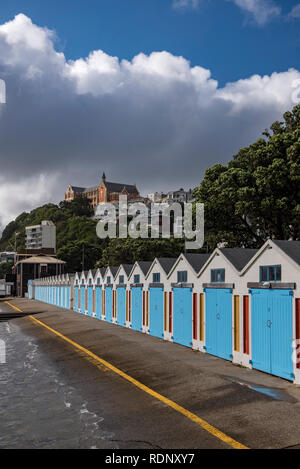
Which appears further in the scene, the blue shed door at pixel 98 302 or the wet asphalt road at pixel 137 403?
the blue shed door at pixel 98 302

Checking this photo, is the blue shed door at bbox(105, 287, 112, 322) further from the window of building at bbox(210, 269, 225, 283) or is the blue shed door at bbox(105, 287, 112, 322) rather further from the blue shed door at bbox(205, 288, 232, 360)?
the window of building at bbox(210, 269, 225, 283)

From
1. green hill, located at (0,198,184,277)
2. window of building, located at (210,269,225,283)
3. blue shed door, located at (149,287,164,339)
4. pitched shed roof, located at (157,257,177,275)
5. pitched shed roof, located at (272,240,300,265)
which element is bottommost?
blue shed door, located at (149,287,164,339)

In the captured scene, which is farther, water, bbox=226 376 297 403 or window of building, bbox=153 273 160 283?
window of building, bbox=153 273 160 283

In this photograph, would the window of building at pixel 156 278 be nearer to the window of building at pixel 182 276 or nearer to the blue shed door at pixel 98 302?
the window of building at pixel 182 276

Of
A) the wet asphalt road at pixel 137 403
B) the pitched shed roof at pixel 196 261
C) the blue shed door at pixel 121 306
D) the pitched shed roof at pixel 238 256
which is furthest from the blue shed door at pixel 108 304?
the pitched shed roof at pixel 238 256

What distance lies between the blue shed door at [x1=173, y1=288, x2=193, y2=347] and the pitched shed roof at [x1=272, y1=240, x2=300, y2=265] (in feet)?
22.7

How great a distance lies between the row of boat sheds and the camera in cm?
1452

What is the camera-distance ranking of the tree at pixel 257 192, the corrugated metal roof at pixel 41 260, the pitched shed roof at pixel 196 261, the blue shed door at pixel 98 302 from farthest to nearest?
the corrugated metal roof at pixel 41 260
the blue shed door at pixel 98 302
the tree at pixel 257 192
the pitched shed roof at pixel 196 261

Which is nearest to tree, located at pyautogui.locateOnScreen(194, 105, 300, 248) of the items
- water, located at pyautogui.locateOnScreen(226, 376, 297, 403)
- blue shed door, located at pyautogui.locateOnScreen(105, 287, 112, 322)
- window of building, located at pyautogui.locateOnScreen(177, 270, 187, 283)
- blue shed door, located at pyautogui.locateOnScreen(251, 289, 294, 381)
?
blue shed door, located at pyautogui.locateOnScreen(105, 287, 112, 322)

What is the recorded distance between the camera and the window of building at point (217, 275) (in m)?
18.8

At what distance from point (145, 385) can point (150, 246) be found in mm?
68983

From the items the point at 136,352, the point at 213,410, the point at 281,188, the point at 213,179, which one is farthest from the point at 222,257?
the point at 213,179

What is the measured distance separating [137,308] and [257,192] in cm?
1496

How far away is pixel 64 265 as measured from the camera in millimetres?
128375
